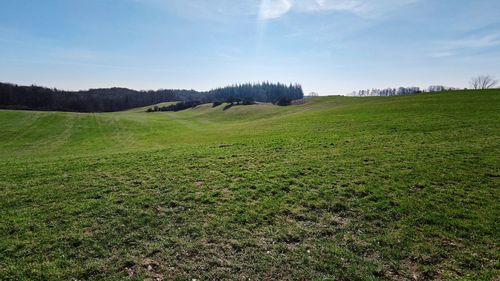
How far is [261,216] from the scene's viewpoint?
9.76 m

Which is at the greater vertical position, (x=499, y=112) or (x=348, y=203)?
(x=499, y=112)

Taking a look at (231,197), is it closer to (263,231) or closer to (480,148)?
(263,231)

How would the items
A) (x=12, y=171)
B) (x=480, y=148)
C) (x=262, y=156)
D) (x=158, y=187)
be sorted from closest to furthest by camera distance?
(x=158, y=187)
(x=12, y=171)
(x=480, y=148)
(x=262, y=156)

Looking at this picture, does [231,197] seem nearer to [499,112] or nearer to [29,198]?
[29,198]

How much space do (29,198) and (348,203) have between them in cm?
1311

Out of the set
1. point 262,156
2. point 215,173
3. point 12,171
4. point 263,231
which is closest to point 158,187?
point 215,173

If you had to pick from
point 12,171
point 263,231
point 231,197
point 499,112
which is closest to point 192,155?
point 231,197

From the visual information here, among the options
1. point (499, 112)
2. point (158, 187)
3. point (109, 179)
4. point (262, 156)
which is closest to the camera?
point (158, 187)

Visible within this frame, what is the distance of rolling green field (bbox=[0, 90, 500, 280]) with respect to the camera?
23.6 ft

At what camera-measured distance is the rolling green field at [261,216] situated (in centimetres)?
720

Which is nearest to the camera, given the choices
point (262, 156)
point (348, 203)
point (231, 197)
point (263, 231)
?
point (263, 231)

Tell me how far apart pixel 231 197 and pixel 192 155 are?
30.2ft

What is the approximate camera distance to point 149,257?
7.66m

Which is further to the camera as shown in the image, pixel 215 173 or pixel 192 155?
pixel 192 155
